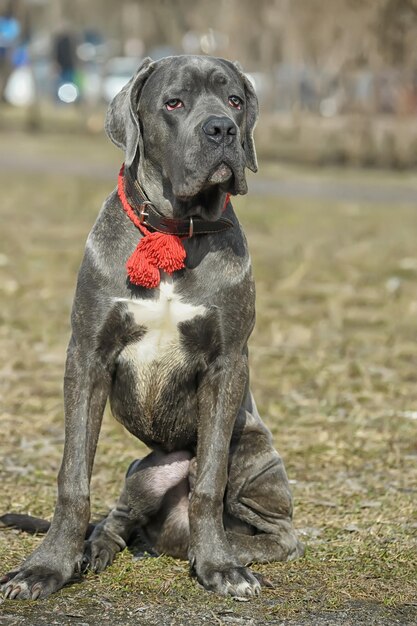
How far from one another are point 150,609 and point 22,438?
8.32 feet

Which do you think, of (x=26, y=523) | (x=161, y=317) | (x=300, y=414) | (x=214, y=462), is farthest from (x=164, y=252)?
(x=300, y=414)

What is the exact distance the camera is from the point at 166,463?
474 centimetres

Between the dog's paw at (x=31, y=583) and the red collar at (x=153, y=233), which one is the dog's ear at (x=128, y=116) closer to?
the red collar at (x=153, y=233)

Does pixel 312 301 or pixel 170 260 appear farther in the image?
pixel 312 301

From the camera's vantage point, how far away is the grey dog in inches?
172

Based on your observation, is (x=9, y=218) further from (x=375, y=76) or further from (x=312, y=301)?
(x=375, y=76)

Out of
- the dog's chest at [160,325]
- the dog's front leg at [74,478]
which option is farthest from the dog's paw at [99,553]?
the dog's chest at [160,325]

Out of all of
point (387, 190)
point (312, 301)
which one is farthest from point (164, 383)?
point (387, 190)

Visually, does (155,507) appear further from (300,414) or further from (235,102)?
(300,414)

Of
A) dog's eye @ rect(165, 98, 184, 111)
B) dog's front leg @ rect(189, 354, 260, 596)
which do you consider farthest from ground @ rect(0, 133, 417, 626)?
dog's eye @ rect(165, 98, 184, 111)

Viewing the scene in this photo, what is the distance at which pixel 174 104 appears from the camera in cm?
448

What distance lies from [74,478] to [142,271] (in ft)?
2.57

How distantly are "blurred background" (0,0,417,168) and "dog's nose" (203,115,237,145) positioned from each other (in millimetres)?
14967

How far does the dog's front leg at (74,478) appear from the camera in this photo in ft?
14.2
